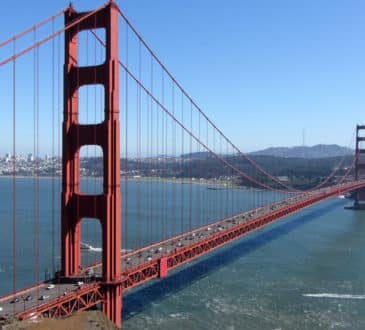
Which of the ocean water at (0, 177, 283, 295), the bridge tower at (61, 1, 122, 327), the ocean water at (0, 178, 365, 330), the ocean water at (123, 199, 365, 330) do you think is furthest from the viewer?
the ocean water at (0, 177, 283, 295)

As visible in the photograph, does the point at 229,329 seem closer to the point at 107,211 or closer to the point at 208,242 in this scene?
the point at 208,242

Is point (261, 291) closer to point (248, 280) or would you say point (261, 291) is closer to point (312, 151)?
point (248, 280)

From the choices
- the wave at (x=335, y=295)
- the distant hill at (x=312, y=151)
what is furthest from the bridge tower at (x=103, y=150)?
the distant hill at (x=312, y=151)

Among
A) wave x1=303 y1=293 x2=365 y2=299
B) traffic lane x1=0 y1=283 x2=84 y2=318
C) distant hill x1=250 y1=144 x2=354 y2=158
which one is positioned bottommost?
wave x1=303 y1=293 x2=365 y2=299

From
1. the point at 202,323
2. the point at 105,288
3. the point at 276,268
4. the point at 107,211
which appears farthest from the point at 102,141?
the point at 276,268

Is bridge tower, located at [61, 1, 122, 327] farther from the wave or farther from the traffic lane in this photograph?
the wave

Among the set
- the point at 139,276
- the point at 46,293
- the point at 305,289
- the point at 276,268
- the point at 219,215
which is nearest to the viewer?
the point at 46,293

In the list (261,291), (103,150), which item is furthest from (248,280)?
(103,150)

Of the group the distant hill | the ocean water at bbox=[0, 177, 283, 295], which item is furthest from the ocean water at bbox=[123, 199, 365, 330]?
the distant hill
